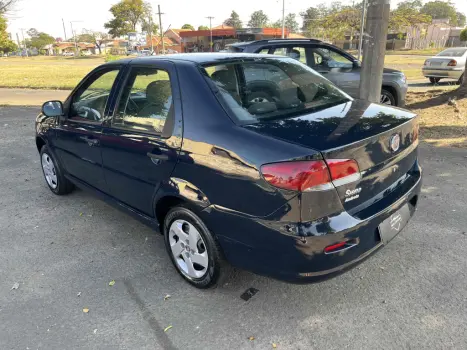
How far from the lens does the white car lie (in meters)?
14.4

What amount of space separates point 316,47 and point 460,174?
4.09 metres

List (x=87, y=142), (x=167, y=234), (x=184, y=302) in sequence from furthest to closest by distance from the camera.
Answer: (x=87, y=142) < (x=167, y=234) < (x=184, y=302)

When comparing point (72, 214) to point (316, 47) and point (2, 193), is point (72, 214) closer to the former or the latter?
point (2, 193)

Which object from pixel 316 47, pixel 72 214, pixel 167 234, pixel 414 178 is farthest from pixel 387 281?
pixel 316 47

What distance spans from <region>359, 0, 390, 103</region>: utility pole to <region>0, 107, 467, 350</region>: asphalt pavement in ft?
9.36

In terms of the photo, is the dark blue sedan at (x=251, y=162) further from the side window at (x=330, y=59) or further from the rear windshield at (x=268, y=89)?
the side window at (x=330, y=59)

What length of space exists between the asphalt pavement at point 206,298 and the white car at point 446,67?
12.7 metres

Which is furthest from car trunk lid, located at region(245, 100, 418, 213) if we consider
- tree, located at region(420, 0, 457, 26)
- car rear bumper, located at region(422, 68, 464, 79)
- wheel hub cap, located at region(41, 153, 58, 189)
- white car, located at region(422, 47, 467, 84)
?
tree, located at region(420, 0, 457, 26)

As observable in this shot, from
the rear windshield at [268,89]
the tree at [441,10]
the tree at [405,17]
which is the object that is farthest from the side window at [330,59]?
the tree at [441,10]

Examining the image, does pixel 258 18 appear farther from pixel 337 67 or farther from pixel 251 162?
pixel 251 162

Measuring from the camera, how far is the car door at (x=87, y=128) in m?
3.57

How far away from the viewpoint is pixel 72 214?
14.1 feet

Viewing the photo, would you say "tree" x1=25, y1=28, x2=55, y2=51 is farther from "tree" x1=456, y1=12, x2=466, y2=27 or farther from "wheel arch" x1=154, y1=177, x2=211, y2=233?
"wheel arch" x1=154, y1=177, x2=211, y2=233

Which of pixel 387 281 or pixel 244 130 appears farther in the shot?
pixel 387 281
